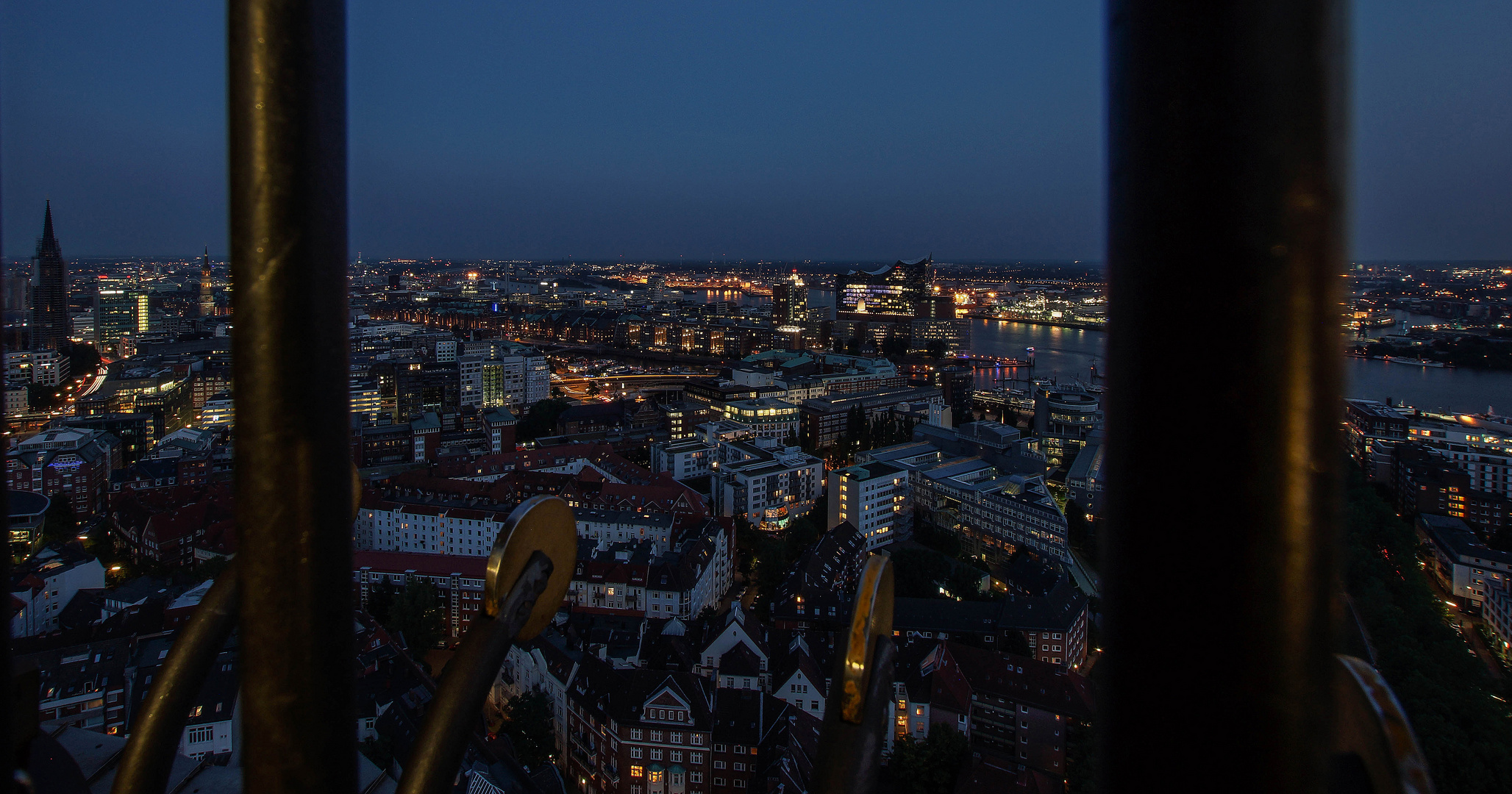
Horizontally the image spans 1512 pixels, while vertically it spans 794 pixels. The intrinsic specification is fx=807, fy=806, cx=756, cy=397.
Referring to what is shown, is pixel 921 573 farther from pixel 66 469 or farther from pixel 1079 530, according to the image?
pixel 66 469

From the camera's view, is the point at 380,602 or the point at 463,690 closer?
the point at 463,690

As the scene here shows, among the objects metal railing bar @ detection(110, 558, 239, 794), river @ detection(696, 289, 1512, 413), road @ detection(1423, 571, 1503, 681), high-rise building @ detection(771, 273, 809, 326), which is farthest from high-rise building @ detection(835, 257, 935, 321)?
metal railing bar @ detection(110, 558, 239, 794)

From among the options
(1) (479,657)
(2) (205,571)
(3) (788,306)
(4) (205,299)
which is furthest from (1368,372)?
(4) (205,299)

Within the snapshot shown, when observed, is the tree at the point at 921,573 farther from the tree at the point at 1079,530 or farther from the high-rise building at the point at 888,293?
the high-rise building at the point at 888,293

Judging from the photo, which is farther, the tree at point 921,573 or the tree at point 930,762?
the tree at point 921,573

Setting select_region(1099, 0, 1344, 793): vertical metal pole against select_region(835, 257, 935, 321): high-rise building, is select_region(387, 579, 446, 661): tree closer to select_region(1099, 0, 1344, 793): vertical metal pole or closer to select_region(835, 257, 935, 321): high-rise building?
select_region(1099, 0, 1344, 793): vertical metal pole

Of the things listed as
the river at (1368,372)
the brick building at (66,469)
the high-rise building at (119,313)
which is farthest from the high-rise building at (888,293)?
the brick building at (66,469)

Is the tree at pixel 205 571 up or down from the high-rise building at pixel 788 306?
down
